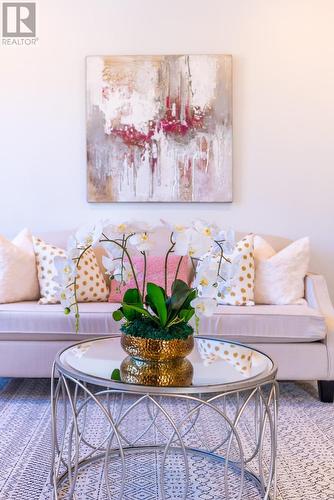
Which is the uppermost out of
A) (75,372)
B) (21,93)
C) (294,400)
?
(21,93)

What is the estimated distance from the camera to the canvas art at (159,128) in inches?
134

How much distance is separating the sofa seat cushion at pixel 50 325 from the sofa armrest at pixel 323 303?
1.09 meters

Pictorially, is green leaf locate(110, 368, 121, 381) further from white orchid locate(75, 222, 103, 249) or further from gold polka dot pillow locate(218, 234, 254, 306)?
gold polka dot pillow locate(218, 234, 254, 306)

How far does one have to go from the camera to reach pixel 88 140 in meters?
3.43

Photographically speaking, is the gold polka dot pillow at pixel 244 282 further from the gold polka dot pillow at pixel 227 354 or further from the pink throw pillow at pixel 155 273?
the gold polka dot pillow at pixel 227 354

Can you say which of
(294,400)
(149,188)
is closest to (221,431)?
(294,400)

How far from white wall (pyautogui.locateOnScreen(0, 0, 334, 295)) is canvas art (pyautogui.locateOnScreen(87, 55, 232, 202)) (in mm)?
89

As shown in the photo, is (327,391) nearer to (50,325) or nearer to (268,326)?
(268,326)

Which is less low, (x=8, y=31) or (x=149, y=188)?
(x=8, y=31)

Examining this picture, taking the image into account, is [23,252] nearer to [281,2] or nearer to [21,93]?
[21,93]

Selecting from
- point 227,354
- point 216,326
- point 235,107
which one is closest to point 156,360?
point 227,354

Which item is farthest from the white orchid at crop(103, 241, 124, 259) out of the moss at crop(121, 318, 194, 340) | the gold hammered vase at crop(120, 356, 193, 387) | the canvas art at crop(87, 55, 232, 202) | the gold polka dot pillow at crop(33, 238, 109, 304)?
the canvas art at crop(87, 55, 232, 202)

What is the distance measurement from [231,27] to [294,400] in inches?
96.7

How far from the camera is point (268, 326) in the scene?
8.37 ft
